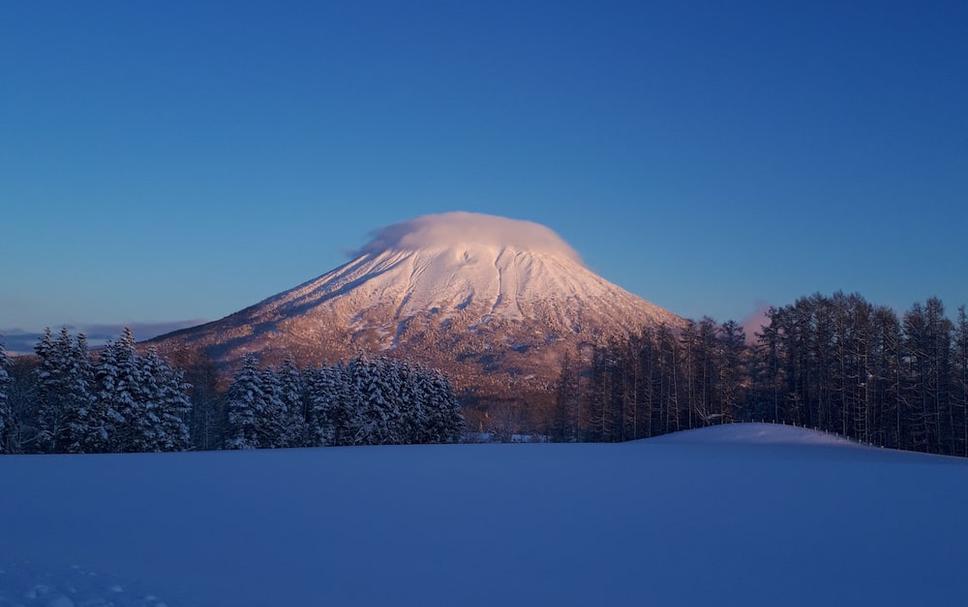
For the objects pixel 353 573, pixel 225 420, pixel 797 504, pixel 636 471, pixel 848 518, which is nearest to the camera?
pixel 353 573

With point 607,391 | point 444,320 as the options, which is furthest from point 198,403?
point 444,320

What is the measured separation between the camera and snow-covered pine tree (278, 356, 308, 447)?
4141 cm

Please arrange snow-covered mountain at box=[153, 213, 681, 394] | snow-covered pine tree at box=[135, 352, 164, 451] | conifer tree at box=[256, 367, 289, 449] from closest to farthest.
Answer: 1. snow-covered pine tree at box=[135, 352, 164, 451]
2. conifer tree at box=[256, 367, 289, 449]
3. snow-covered mountain at box=[153, 213, 681, 394]

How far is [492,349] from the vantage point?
559ft

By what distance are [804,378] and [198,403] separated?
42.0 meters

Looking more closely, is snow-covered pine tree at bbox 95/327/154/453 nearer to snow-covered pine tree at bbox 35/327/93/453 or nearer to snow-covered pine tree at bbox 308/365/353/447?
snow-covered pine tree at bbox 35/327/93/453

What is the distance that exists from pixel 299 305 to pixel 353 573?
168123 mm

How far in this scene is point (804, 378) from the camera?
150ft

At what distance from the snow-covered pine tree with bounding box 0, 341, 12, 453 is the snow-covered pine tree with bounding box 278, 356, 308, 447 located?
13.7 meters

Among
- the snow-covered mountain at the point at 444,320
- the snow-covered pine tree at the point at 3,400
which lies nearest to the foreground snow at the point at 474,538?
the snow-covered pine tree at the point at 3,400

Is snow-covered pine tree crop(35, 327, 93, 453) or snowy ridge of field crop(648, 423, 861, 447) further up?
snow-covered pine tree crop(35, 327, 93, 453)

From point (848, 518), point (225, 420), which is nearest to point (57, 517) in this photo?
point (848, 518)

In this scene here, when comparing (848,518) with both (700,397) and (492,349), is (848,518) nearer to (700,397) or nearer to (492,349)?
(700,397)

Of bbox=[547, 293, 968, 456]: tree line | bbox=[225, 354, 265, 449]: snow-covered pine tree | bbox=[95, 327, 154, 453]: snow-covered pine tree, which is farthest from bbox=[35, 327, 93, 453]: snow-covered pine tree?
bbox=[547, 293, 968, 456]: tree line
